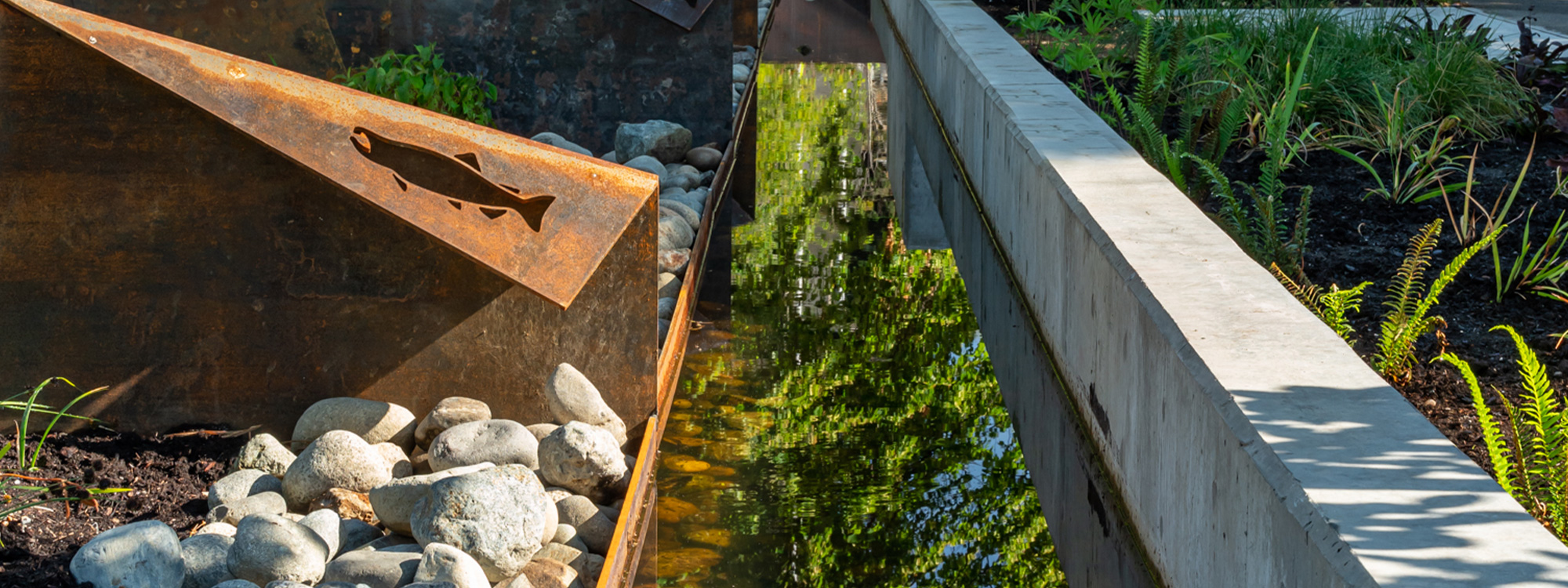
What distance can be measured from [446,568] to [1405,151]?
426cm

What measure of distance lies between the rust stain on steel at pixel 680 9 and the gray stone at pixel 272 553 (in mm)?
4935

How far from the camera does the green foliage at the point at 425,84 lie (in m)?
6.56

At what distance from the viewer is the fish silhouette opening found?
3.31m

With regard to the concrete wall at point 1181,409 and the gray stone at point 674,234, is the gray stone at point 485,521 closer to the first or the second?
the concrete wall at point 1181,409

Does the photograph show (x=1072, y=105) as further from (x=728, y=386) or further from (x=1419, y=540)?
(x=1419, y=540)

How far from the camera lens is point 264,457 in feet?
11.3

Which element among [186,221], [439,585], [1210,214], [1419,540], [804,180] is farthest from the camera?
[804,180]

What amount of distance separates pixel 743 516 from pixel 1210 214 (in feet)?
7.33

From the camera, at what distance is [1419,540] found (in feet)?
6.09

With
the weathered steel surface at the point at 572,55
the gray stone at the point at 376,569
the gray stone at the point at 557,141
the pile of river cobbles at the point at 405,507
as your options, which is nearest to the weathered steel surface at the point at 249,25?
the weathered steel surface at the point at 572,55

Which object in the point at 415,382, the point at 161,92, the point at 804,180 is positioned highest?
the point at 161,92

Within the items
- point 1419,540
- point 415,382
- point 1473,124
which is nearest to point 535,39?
point 415,382

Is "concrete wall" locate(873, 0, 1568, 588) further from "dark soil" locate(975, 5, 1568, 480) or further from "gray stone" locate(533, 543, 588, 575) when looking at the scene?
"gray stone" locate(533, 543, 588, 575)

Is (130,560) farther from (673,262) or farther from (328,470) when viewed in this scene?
(673,262)
